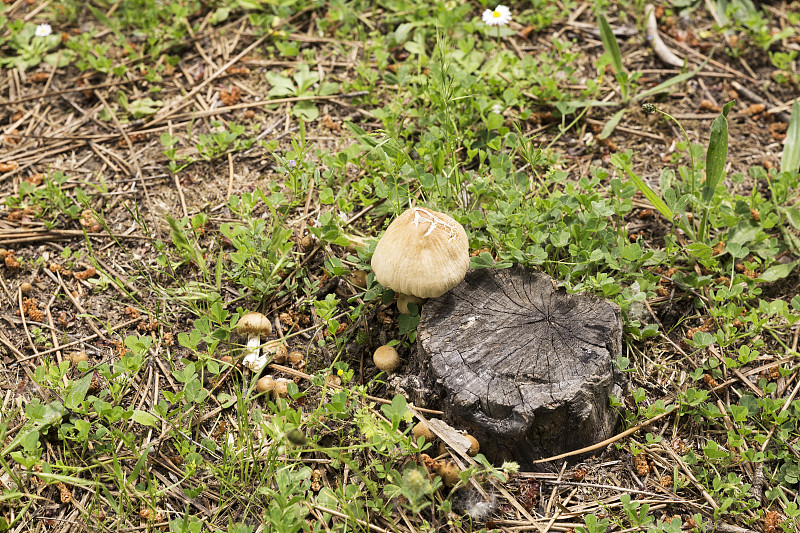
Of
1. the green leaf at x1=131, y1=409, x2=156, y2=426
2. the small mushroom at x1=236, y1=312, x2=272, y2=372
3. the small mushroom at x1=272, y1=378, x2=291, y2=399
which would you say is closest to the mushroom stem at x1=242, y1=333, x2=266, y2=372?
the small mushroom at x1=236, y1=312, x2=272, y2=372

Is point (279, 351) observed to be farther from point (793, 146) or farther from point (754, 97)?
point (754, 97)

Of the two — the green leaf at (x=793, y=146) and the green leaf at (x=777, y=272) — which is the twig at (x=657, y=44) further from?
the green leaf at (x=777, y=272)

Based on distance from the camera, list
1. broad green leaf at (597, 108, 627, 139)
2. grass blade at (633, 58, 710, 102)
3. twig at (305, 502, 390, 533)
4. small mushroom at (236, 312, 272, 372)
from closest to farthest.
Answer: twig at (305, 502, 390, 533) < small mushroom at (236, 312, 272, 372) < broad green leaf at (597, 108, 627, 139) < grass blade at (633, 58, 710, 102)

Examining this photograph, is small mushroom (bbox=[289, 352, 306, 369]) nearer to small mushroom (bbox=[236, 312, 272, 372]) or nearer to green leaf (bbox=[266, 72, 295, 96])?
small mushroom (bbox=[236, 312, 272, 372])

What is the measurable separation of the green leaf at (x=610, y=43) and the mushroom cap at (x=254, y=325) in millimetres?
2947

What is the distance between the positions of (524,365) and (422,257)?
→ 0.64 metres

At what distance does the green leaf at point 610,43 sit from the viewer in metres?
4.48

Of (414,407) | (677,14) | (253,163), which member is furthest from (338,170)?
(677,14)

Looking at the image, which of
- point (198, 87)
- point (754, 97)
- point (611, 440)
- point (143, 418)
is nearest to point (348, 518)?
point (143, 418)

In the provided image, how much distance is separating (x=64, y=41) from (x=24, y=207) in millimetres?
1718

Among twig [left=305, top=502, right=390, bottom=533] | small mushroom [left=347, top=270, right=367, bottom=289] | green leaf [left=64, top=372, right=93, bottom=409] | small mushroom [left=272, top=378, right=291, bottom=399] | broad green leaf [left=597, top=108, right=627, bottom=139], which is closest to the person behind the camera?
twig [left=305, top=502, right=390, bottom=533]

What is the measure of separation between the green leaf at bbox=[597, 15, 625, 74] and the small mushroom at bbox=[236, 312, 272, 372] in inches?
116

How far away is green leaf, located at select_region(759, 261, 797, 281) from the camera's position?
3455 millimetres

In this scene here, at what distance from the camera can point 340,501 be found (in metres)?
2.68
